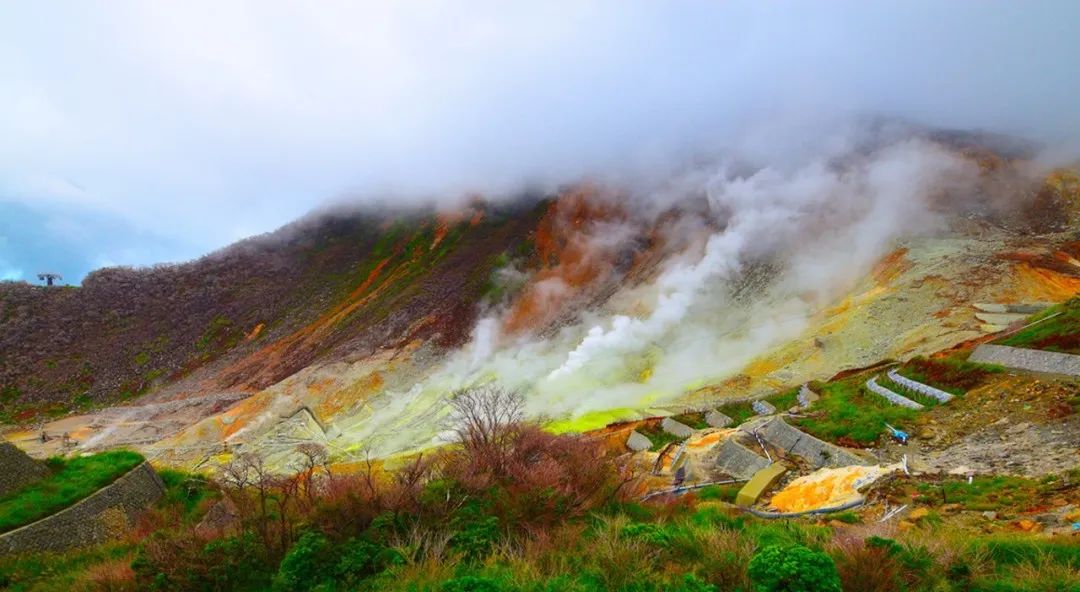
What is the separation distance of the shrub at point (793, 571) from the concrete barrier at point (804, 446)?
10.2 metres

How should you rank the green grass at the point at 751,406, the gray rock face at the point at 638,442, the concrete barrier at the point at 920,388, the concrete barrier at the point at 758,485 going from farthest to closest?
the green grass at the point at 751,406 < the gray rock face at the point at 638,442 < the concrete barrier at the point at 920,388 < the concrete barrier at the point at 758,485

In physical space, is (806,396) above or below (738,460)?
below

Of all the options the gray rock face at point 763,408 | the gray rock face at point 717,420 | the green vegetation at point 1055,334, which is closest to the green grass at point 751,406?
the gray rock face at point 763,408

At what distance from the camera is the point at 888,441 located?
645 inches

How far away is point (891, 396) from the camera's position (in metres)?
20.0

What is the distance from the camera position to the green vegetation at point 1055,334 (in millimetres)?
18016

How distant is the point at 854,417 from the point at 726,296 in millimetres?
28586

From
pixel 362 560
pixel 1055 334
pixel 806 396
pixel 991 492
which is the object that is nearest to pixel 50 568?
pixel 362 560

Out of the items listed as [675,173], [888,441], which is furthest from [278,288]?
[888,441]

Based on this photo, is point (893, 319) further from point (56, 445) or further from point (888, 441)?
point (56, 445)

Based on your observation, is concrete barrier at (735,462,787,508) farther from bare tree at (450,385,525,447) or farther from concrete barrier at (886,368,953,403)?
bare tree at (450,385,525,447)

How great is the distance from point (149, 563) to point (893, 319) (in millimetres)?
37334

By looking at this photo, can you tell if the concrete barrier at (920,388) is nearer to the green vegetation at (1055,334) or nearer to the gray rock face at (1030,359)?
the gray rock face at (1030,359)

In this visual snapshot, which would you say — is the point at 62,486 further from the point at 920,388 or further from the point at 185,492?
the point at 920,388
